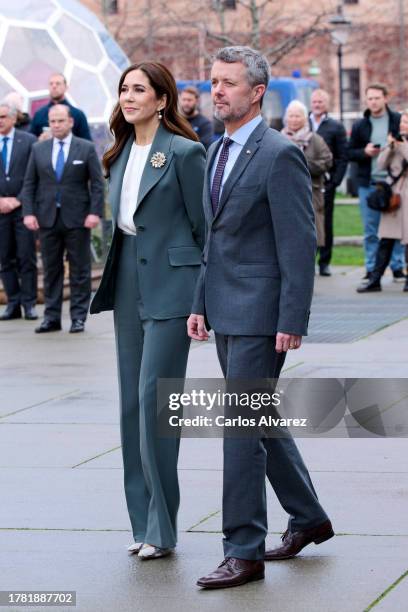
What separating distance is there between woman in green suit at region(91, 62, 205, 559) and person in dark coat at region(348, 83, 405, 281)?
1063 centimetres

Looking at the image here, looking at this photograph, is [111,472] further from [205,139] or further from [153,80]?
[205,139]

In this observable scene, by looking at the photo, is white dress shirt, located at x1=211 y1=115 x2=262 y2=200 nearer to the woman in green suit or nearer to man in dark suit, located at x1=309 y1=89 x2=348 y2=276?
the woman in green suit

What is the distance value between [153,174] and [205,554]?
154cm

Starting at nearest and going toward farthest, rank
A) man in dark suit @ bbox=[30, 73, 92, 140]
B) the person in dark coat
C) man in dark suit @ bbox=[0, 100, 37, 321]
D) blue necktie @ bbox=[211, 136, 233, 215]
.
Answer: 1. blue necktie @ bbox=[211, 136, 233, 215]
2. man in dark suit @ bbox=[0, 100, 37, 321]
3. man in dark suit @ bbox=[30, 73, 92, 140]
4. the person in dark coat

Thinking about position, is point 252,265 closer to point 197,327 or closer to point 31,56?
point 197,327

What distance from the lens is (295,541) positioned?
19.4 feet

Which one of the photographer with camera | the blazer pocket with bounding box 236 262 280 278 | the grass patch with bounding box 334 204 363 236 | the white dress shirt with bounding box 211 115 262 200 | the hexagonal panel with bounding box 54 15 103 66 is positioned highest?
the white dress shirt with bounding box 211 115 262 200

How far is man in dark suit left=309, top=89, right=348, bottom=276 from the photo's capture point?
18.2 metres

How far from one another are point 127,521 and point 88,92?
12649 millimetres

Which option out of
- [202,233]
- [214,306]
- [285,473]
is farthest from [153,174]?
[285,473]

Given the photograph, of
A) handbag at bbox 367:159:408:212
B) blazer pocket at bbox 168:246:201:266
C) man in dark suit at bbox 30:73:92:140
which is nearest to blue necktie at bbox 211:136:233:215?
blazer pocket at bbox 168:246:201:266

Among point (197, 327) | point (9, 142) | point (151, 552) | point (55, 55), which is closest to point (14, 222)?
point (9, 142)

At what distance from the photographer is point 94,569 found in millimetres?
5824

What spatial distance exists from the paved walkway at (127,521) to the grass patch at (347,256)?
9.59 metres
